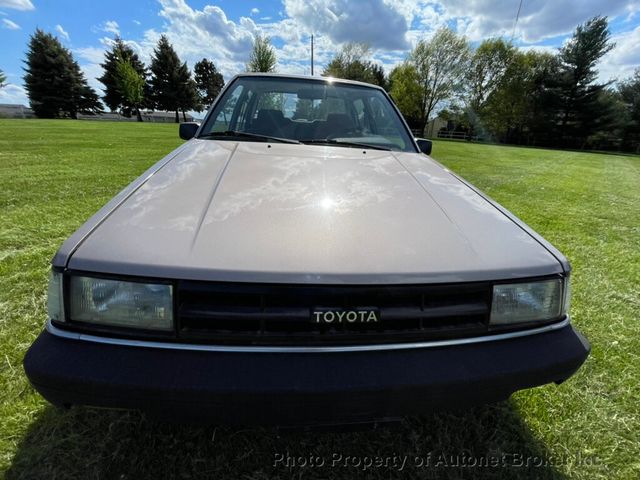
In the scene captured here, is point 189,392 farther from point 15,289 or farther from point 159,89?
point 159,89

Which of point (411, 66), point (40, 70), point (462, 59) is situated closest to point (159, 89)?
point (40, 70)

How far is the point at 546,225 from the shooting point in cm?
473

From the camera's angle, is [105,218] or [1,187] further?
[1,187]

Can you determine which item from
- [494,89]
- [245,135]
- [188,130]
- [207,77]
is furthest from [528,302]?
[207,77]

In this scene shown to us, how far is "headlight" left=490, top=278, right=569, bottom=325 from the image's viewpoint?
4.01ft

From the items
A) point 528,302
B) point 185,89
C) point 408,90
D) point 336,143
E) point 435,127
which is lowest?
point 528,302

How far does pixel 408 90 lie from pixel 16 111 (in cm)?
4032

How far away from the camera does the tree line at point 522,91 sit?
33.8 meters


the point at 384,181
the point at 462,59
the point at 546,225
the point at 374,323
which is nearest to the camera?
the point at 374,323

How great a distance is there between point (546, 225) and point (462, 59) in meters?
36.0

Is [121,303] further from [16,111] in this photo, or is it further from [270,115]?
[16,111]

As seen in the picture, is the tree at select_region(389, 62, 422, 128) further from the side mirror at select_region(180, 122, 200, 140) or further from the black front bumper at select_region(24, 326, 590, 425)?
the black front bumper at select_region(24, 326, 590, 425)

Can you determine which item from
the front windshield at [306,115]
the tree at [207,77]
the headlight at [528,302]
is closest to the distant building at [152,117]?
the tree at [207,77]

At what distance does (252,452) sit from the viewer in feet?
4.79
